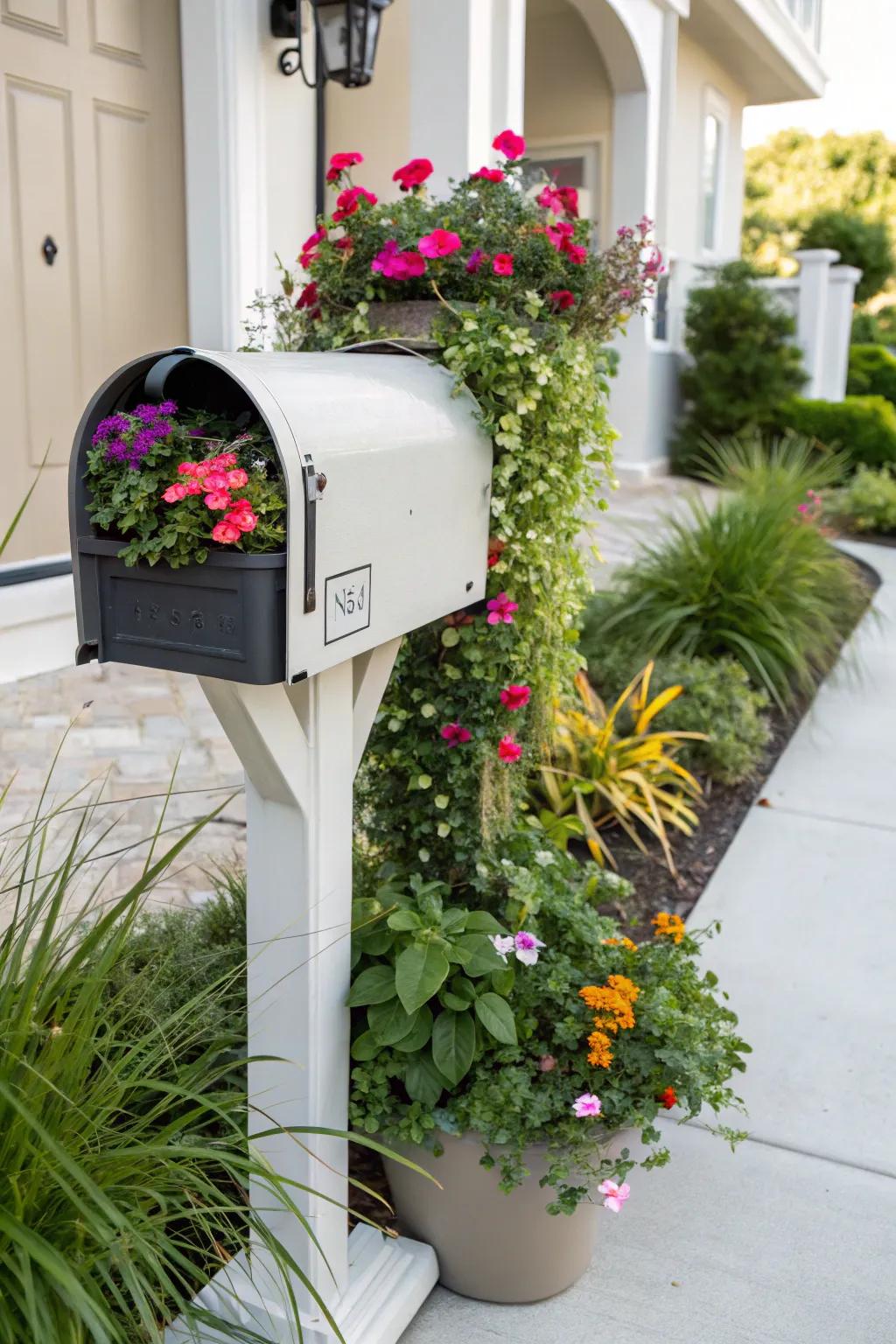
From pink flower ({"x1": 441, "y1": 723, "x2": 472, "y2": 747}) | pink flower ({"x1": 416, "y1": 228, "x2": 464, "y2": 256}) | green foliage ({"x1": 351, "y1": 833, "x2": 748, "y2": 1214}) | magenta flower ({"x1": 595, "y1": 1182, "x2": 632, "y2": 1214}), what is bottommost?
magenta flower ({"x1": 595, "y1": 1182, "x2": 632, "y2": 1214})

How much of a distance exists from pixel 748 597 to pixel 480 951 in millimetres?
3318

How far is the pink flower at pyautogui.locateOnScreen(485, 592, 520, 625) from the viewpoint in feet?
6.97

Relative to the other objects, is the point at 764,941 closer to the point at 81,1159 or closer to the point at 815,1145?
the point at 815,1145

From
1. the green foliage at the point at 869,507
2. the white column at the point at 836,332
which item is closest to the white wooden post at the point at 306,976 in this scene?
the green foliage at the point at 869,507

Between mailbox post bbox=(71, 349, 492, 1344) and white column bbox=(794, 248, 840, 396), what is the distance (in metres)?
9.86

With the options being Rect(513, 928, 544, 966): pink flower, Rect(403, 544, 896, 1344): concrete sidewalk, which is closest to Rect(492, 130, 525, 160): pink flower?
Rect(513, 928, 544, 966): pink flower

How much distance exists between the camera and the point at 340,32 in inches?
165

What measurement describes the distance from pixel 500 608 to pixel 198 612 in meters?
0.85

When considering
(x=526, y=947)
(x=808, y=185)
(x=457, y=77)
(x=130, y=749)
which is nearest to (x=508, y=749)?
(x=526, y=947)

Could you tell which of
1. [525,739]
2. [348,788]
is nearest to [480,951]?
[348,788]

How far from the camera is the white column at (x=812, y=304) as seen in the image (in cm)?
1081

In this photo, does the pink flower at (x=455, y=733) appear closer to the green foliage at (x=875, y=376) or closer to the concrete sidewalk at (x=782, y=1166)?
the concrete sidewalk at (x=782, y=1166)

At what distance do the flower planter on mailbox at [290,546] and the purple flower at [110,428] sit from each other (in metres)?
0.02

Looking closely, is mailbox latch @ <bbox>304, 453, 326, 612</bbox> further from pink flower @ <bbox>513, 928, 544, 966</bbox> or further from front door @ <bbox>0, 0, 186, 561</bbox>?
front door @ <bbox>0, 0, 186, 561</bbox>
